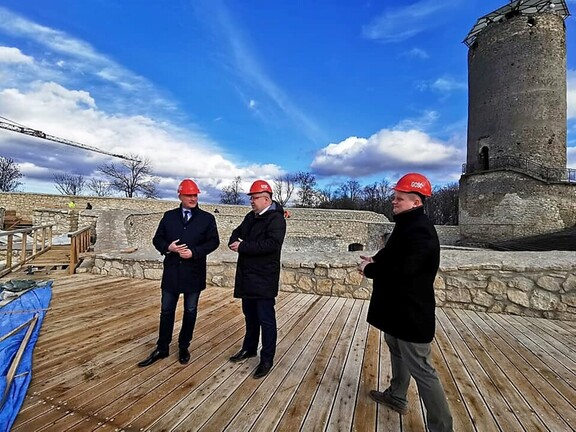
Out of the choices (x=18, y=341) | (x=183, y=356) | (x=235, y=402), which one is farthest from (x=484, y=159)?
(x=18, y=341)

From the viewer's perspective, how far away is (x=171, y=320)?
2498mm

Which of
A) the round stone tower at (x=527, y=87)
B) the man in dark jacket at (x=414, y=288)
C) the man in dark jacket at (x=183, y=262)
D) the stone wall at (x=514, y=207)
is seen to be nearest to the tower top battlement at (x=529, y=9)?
the round stone tower at (x=527, y=87)

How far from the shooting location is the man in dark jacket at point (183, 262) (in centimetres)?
245

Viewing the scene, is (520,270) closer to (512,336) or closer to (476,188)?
(512,336)

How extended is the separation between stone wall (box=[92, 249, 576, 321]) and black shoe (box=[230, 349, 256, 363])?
2.13m

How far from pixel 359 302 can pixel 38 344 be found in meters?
3.51

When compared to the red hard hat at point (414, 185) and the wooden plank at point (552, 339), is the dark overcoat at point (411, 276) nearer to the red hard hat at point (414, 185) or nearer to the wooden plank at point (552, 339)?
the red hard hat at point (414, 185)

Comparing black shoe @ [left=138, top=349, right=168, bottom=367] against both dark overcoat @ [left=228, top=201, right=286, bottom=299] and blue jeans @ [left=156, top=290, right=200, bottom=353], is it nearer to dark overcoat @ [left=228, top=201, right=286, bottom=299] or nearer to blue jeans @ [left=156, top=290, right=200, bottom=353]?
blue jeans @ [left=156, top=290, right=200, bottom=353]

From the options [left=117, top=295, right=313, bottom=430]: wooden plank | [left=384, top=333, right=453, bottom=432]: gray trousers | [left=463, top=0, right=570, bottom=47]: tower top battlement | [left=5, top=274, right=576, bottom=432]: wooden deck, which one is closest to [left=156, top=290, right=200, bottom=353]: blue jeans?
[left=5, top=274, right=576, bottom=432]: wooden deck

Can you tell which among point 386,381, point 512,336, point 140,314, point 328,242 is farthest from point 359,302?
point 328,242

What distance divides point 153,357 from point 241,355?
690 mm

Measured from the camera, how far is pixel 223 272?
4.88 metres

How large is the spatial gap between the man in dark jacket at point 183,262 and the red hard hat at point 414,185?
162 centimetres

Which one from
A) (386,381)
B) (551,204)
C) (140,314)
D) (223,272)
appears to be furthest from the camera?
(551,204)
